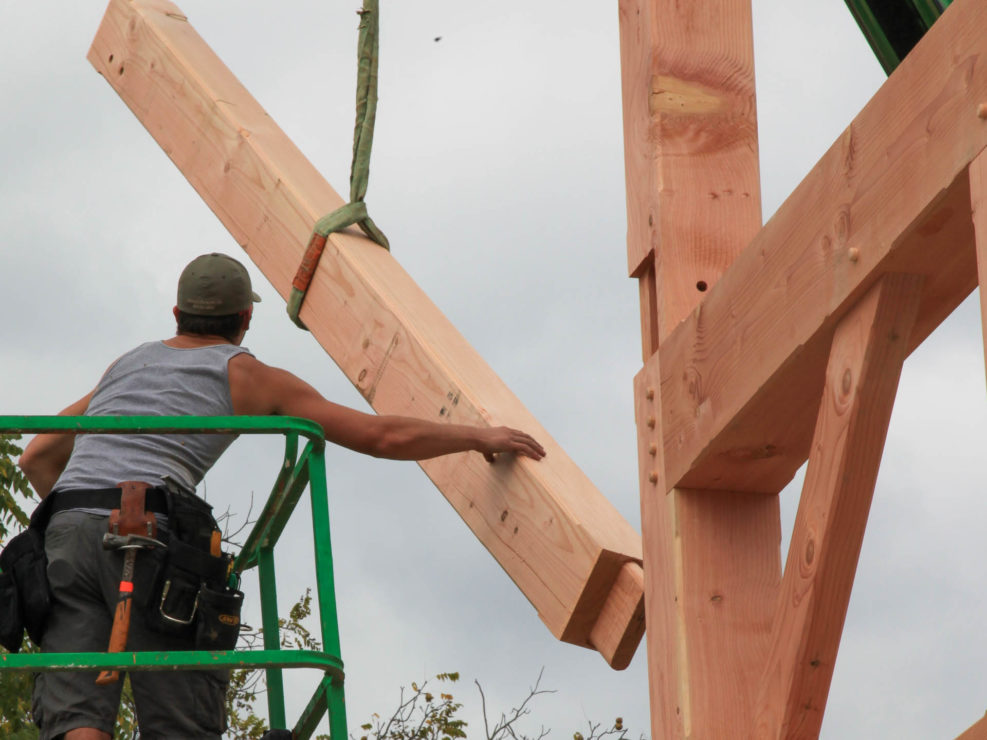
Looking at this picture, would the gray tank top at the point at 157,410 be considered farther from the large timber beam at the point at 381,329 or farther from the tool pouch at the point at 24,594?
the large timber beam at the point at 381,329

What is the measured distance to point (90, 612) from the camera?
12.0 ft

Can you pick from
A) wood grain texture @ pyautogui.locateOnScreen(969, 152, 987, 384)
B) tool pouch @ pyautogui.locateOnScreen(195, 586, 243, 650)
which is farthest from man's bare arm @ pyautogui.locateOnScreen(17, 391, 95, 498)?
wood grain texture @ pyautogui.locateOnScreen(969, 152, 987, 384)

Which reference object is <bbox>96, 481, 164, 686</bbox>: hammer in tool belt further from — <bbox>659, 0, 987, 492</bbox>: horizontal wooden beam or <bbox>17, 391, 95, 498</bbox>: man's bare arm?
<bbox>659, 0, 987, 492</bbox>: horizontal wooden beam

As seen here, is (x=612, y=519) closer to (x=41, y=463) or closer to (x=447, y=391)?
(x=447, y=391)

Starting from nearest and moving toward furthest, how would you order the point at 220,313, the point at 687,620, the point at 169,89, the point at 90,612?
the point at 687,620 → the point at 90,612 → the point at 220,313 → the point at 169,89

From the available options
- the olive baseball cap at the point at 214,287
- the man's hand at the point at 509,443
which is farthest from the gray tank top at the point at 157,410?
the man's hand at the point at 509,443

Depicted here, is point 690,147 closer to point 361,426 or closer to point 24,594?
point 361,426

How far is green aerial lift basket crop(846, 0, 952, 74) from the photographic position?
4262mm

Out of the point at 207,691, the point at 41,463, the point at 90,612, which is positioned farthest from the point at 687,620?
the point at 41,463

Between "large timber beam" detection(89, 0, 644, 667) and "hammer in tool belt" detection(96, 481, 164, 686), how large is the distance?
71 centimetres

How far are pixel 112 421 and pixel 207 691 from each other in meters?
0.86

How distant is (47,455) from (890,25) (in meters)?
2.69

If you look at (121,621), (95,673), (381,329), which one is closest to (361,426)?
(381,329)

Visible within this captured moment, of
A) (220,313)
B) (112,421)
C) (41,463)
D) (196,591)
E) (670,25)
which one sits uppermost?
(670,25)
